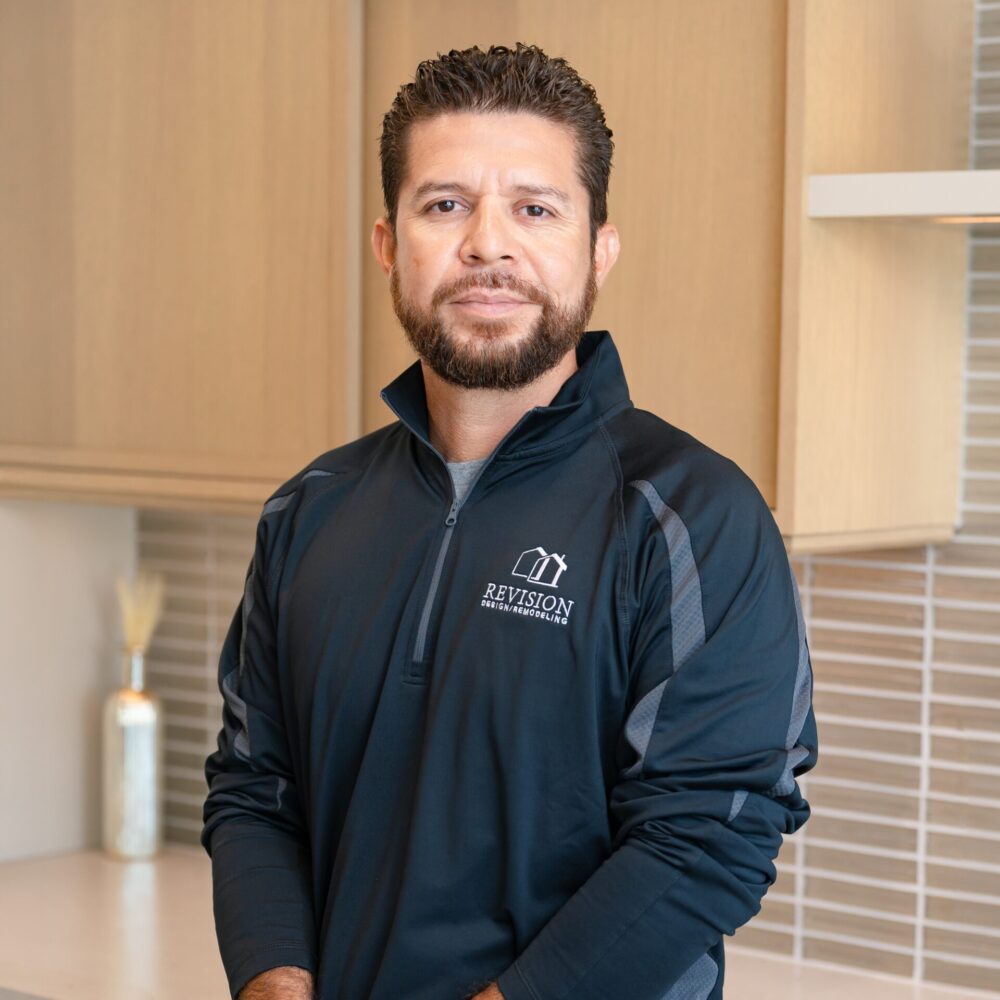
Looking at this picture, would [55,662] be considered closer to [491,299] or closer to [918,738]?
[918,738]

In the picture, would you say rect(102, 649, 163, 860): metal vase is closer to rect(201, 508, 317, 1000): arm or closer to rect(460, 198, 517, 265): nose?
rect(201, 508, 317, 1000): arm

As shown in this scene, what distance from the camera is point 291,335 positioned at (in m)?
2.04

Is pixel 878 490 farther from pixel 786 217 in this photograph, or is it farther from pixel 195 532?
pixel 195 532

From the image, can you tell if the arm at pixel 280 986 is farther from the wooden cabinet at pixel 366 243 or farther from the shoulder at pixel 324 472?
the wooden cabinet at pixel 366 243

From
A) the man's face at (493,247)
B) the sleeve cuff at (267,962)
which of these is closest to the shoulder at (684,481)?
the man's face at (493,247)

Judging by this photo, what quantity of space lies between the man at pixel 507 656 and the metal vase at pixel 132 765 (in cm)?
108

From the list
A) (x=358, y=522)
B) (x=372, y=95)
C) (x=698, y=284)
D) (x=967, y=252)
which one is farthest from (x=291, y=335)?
(x=967, y=252)

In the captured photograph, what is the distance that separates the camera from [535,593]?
1267mm

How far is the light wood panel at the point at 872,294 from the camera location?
1.65 metres

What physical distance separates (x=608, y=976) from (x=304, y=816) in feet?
1.22

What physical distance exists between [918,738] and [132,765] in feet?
3.97

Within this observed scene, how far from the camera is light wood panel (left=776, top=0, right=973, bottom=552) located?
5.41 ft

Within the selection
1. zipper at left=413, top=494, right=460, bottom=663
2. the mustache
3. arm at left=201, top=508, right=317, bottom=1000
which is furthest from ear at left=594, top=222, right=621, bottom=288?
arm at left=201, top=508, right=317, bottom=1000

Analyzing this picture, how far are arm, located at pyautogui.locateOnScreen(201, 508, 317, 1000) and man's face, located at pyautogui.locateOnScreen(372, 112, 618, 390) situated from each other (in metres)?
0.27
